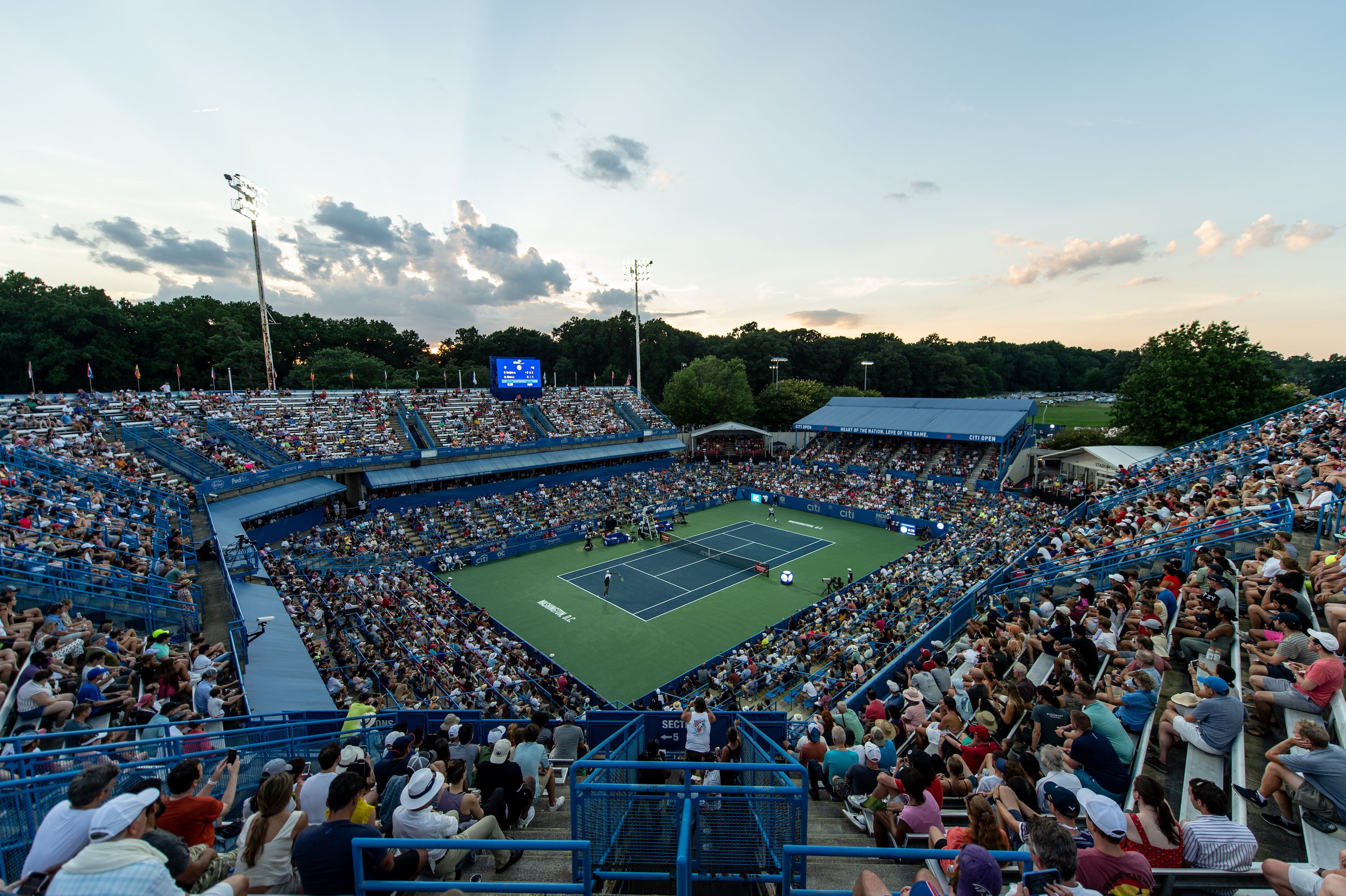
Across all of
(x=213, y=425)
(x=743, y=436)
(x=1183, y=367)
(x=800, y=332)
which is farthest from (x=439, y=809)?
(x=800, y=332)

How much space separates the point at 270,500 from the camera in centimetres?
2862

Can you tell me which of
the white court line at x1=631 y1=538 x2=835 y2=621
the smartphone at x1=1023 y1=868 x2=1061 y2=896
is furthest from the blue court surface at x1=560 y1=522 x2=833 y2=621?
the smartphone at x1=1023 y1=868 x2=1061 y2=896

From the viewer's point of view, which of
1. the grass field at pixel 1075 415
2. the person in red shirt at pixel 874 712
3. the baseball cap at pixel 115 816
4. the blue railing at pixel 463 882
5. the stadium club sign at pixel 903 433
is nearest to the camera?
the baseball cap at pixel 115 816

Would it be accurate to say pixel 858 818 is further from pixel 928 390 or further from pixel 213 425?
pixel 928 390

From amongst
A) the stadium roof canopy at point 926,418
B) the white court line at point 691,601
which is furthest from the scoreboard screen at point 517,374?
the white court line at point 691,601

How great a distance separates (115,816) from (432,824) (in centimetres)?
244

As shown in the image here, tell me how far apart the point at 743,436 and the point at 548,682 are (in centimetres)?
4601

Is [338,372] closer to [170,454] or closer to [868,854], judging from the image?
[170,454]

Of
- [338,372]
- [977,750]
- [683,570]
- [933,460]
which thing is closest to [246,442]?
[683,570]

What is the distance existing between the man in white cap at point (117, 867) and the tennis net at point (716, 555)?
95.3 ft

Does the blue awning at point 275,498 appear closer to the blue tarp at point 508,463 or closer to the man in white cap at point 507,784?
the blue tarp at point 508,463

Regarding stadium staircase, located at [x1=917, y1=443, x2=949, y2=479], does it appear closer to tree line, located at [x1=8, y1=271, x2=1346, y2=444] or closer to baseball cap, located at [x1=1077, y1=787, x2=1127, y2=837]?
tree line, located at [x1=8, y1=271, x2=1346, y2=444]

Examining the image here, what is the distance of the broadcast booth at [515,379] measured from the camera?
46.8m

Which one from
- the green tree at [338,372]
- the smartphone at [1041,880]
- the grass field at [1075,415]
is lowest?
the grass field at [1075,415]
